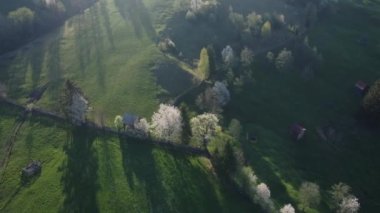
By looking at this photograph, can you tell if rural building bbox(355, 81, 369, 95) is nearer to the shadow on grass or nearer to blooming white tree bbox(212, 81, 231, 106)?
blooming white tree bbox(212, 81, 231, 106)

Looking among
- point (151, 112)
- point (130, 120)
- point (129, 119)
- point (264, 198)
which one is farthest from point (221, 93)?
point (264, 198)

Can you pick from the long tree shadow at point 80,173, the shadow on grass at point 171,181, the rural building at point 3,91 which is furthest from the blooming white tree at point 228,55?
the rural building at point 3,91

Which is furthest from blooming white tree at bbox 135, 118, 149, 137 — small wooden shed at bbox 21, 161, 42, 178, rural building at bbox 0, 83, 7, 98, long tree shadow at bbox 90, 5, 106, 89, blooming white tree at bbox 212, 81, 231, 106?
rural building at bbox 0, 83, 7, 98

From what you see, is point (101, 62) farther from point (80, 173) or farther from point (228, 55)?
point (80, 173)

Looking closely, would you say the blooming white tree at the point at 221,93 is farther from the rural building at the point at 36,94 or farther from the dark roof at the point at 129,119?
the rural building at the point at 36,94

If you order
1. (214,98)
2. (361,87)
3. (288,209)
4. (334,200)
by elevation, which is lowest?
(334,200)

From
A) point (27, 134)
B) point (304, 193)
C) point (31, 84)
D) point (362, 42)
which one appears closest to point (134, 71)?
point (31, 84)

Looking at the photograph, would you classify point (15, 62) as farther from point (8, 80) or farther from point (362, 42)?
point (362, 42)
